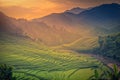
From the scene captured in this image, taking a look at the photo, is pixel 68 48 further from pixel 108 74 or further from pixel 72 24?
pixel 108 74

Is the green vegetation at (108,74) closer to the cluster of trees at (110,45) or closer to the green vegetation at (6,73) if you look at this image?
the cluster of trees at (110,45)

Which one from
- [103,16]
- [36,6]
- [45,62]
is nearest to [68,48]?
[45,62]

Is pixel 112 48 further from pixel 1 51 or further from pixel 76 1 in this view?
pixel 1 51

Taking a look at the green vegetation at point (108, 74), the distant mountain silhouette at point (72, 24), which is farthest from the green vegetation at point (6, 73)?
the green vegetation at point (108, 74)

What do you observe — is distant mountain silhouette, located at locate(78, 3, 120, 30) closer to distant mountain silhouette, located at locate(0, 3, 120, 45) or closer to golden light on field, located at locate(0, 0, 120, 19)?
distant mountain silhouette, located at locate(0, 3, 120, 45)

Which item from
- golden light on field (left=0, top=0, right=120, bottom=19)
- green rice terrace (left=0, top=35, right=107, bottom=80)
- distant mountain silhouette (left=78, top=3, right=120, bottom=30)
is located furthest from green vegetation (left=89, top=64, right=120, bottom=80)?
golden light on field (left=0, top=0, right=120, bottom=19)

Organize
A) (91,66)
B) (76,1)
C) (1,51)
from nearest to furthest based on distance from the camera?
(91,66) → (76,1) → (1,51)

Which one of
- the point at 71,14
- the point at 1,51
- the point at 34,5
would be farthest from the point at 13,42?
the point at 71,14
